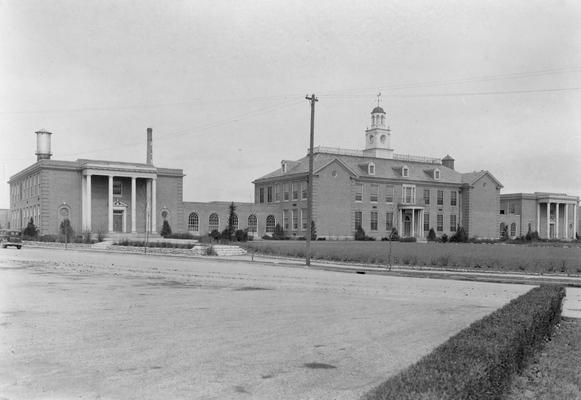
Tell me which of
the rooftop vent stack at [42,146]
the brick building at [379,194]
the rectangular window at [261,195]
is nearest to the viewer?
the rooftop vent stack at [42,146]

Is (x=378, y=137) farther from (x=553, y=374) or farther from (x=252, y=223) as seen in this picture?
(x=553, y=374)

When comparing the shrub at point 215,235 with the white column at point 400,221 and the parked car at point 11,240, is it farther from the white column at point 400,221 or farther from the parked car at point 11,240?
the white column at point 400,221

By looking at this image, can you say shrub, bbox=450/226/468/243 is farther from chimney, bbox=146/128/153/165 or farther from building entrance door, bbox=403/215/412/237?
chimney, bbox=146/128/153/165

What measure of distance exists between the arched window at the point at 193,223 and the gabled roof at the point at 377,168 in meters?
13.0

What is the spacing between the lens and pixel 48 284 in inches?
729

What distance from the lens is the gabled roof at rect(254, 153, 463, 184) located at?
76.9 m

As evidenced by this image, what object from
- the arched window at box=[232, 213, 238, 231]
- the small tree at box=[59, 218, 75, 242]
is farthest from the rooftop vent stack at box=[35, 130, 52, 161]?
the arched window at box=[232, 213, 238, 231]

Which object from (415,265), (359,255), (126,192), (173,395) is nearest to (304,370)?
(173,395)

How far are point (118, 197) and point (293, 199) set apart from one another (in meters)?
20.8

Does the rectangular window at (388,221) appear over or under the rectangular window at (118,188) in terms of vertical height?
under

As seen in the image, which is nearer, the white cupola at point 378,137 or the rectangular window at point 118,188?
the rectangular window at point 118,188

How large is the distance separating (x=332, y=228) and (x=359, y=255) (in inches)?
1509

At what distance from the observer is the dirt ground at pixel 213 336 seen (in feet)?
24.2

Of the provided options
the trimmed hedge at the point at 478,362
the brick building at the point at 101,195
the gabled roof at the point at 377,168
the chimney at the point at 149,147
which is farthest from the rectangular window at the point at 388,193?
the trimmed hedge at the point at 478,362
